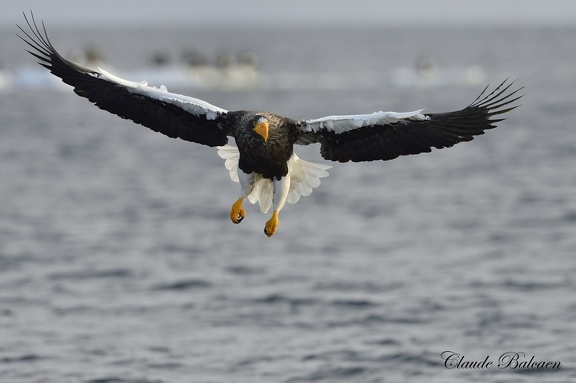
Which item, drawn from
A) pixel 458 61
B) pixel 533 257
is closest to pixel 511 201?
pixel 533 257

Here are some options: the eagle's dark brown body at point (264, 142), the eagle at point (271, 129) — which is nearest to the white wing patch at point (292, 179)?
the eagle at point (271, 129)

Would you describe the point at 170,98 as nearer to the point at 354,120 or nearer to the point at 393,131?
the point at 354,120

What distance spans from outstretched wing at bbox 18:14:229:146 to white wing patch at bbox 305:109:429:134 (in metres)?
1.17

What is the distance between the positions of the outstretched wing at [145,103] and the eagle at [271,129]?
1 cm

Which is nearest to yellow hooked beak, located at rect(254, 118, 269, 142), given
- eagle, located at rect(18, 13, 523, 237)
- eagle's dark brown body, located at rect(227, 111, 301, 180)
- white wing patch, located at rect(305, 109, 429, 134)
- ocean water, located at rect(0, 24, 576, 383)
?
eagle, located at rect(18, 13, 523, 237)

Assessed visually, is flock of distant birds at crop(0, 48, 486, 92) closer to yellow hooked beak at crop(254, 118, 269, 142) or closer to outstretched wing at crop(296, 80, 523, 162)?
outstretched wing at crop(296, 80, 523, 162)

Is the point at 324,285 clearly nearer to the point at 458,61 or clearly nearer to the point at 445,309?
the point at 445,309

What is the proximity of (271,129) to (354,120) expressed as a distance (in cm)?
93

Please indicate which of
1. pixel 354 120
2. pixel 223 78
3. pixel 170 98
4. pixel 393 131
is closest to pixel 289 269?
pixel 170 98

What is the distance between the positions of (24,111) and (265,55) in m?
72.3

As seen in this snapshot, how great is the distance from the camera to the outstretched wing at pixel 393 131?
1357cm

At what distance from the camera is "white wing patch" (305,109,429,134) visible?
13523mm

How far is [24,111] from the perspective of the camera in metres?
56.8

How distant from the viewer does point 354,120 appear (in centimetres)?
1360
